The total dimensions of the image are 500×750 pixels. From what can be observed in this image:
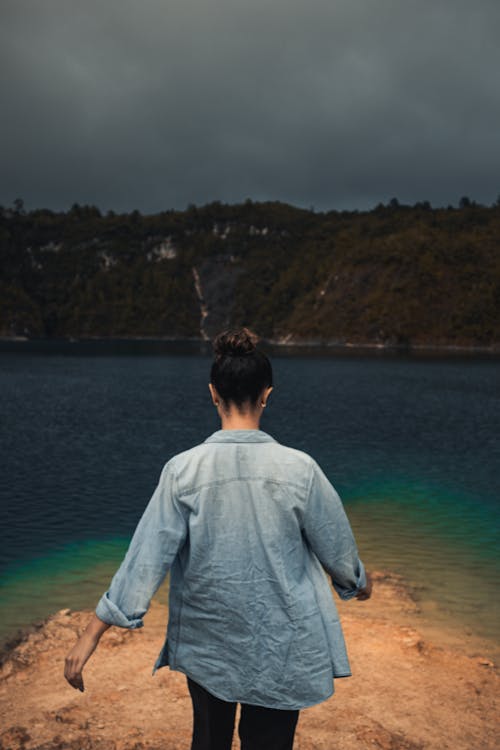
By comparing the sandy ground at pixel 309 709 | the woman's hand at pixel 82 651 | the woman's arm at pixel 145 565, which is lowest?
the sandy ground at pixel 309 709

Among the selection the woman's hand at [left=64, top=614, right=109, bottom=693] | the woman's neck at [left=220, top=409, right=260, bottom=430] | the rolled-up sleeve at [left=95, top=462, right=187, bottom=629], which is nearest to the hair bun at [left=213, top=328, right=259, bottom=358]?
the woman's neck at [left=220, top=409, right=260, bottom=430]

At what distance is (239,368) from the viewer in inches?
117

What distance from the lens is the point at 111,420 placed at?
39688mm

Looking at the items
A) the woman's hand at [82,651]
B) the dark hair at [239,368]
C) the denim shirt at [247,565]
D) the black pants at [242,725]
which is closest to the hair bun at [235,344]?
the dark hair at [239,368]

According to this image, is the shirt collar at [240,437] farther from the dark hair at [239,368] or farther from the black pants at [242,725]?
the black pants at [242,725]

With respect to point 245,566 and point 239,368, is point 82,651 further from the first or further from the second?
point 239,368

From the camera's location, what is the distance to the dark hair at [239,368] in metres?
2.98

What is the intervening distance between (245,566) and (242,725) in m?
0.85

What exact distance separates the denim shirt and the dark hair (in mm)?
200

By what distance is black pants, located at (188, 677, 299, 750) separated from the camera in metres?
2.98

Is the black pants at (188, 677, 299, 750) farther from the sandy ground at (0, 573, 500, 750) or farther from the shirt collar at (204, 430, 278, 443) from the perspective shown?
the sandy ground at (0, 573, 500, 750)

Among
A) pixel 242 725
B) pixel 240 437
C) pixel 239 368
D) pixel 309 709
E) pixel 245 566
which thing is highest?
pixel 239 368

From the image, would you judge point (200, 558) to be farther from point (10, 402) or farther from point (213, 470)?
point (10, 402)

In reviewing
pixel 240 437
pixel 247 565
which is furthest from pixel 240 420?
pixel 247 565
